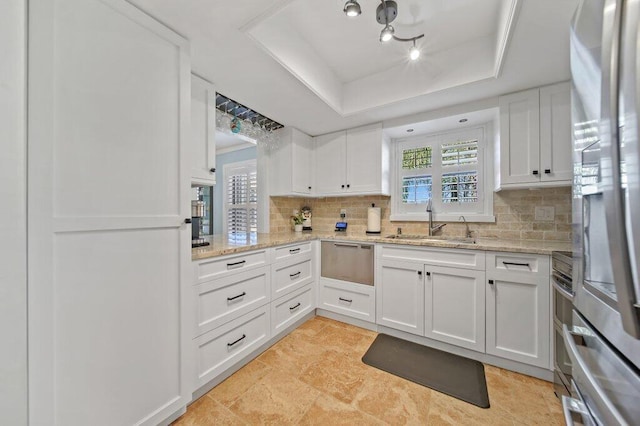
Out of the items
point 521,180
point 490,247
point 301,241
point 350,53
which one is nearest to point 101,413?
point 301,241

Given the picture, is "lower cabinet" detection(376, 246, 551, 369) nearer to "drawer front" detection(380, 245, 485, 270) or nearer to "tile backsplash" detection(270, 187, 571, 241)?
"drawer front" detection(380, 245, 485, 270)

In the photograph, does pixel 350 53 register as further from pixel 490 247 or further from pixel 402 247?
pixel 490 247

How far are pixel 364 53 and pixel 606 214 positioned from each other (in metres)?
2.05

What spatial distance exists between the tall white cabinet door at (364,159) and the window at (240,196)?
6.17 feet

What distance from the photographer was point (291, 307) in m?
2.31

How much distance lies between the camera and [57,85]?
0.94m

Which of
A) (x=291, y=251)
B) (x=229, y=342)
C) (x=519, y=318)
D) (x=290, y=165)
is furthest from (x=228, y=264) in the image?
(x=519, y=318)

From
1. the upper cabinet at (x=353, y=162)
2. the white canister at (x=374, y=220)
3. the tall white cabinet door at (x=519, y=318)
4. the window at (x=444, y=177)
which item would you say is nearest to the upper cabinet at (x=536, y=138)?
the window at (x=444, y=177)

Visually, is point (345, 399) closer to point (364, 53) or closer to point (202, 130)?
point (202, 130)

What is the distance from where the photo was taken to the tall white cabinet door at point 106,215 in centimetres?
91

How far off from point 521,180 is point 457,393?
170 cm

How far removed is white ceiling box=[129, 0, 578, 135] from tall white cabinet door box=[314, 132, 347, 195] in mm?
501

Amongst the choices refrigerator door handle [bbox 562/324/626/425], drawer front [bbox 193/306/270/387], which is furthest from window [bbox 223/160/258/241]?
refrigerator door handle [bbox 562/324/626/425]

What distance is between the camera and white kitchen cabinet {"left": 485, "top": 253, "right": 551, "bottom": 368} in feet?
5.41
